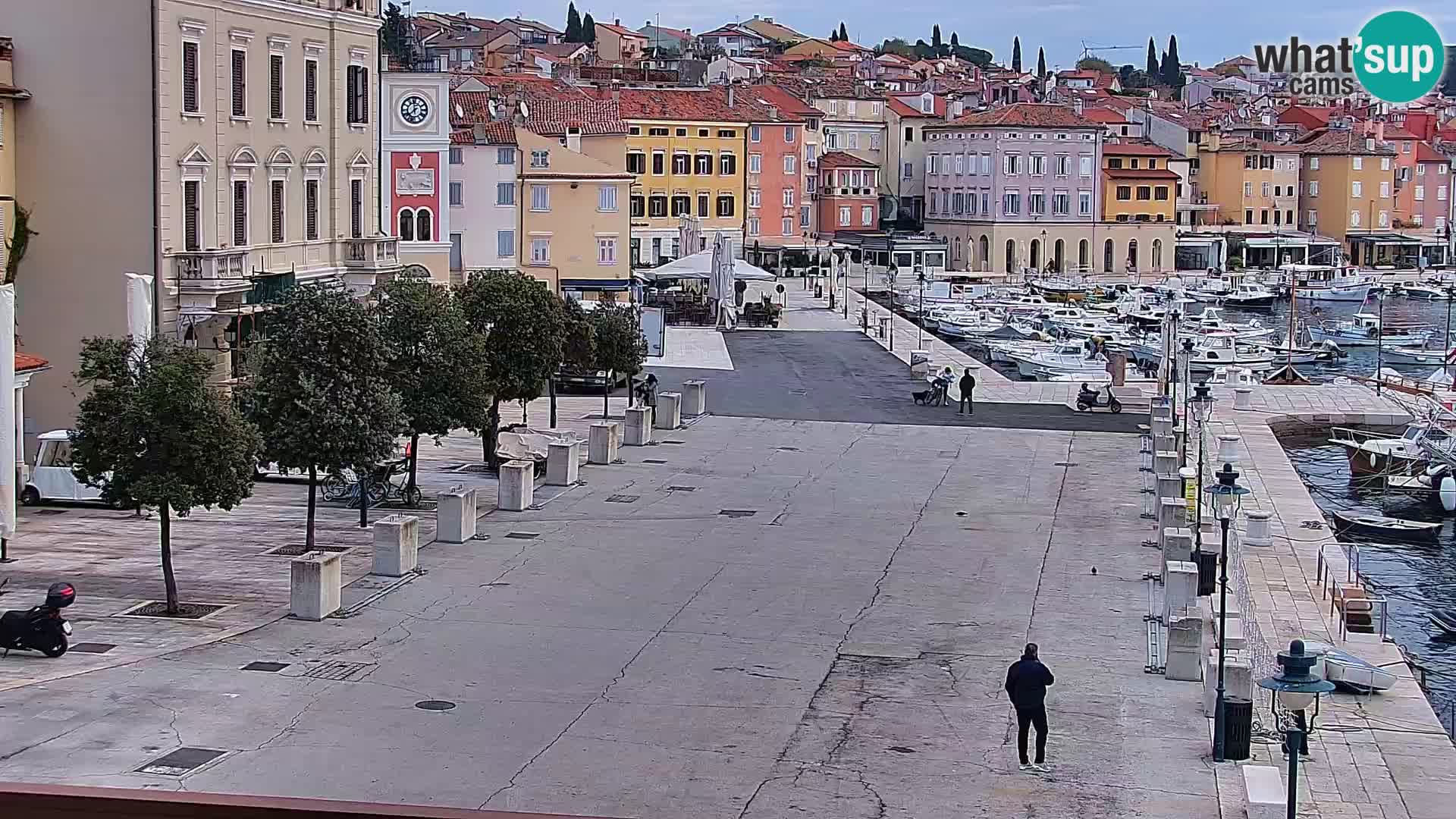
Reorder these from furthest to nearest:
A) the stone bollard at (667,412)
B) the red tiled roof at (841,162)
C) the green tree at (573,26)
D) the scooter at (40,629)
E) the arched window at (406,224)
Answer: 1. the green tree at (573,26)
2. the red tiled roof at (841,162)
3. the arched window at (406,224)
4. the stone bollard at (667,412)
5. the scooter at (40,629)

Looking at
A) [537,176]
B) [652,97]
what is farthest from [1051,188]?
[537,176]

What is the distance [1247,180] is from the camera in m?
123

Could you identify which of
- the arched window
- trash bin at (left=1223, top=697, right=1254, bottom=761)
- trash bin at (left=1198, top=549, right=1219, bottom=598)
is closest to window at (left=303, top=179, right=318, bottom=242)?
the arched window

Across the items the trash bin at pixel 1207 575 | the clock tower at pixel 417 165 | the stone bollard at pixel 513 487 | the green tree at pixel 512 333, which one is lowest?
the trash bin at pixel 1207 575

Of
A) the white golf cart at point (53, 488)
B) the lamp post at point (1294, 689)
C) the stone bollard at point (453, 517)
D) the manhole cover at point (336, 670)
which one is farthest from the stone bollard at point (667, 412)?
the lamp post at point (1294, 689)

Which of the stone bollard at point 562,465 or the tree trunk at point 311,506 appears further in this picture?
the stone bollard at point 562,465

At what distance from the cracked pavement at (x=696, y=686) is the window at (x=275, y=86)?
36.7 feet

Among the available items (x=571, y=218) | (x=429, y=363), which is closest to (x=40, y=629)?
(x=429, y=363)

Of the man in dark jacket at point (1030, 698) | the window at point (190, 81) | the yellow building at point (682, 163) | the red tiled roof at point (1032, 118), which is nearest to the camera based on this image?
the man in dark jacket at point (1030, 698)

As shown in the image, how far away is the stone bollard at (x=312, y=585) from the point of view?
19.8 m

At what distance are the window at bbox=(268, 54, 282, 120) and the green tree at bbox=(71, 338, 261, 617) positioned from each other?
52.4ft

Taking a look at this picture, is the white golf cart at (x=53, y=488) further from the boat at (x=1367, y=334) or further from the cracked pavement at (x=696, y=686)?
the boat at (x=1367, y=334)

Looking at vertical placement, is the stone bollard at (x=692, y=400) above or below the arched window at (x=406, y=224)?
below

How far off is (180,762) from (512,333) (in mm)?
17091
